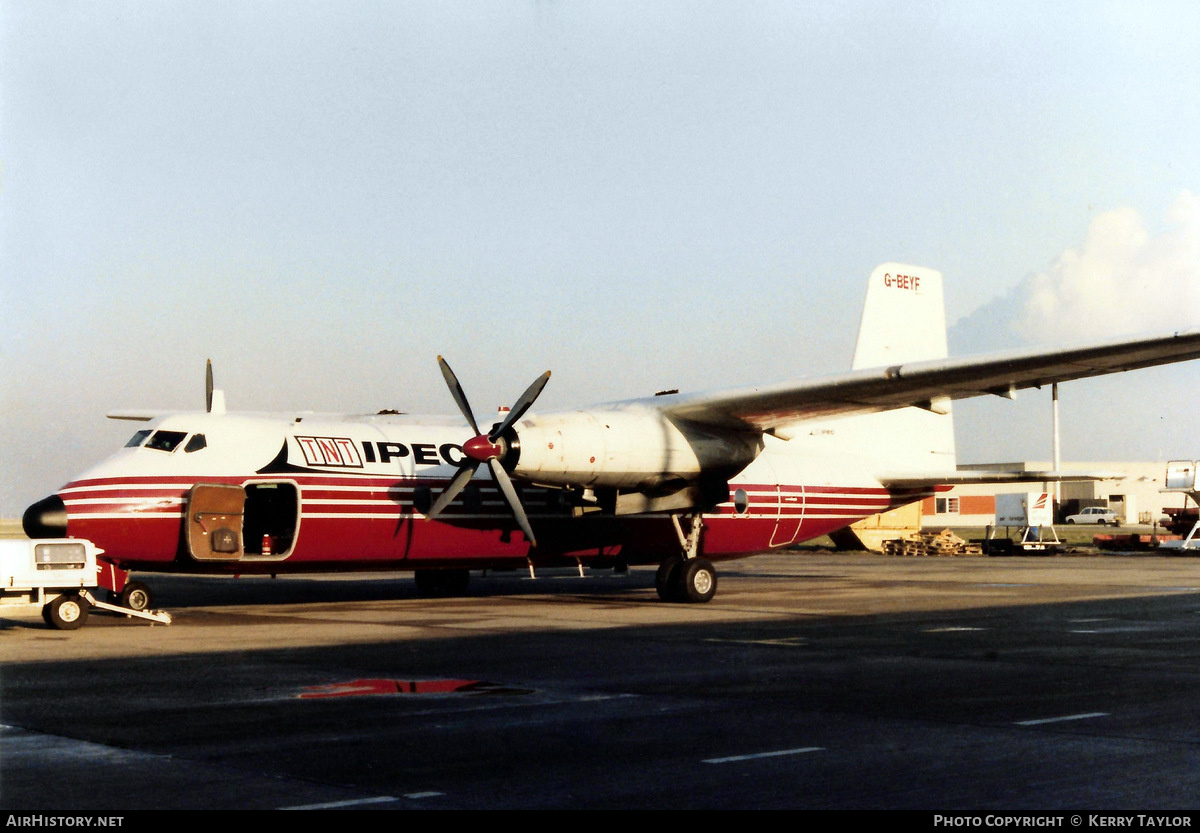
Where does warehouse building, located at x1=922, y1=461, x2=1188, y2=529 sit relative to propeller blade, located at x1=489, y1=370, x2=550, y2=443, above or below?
below

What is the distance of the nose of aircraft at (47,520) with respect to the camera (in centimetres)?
2019

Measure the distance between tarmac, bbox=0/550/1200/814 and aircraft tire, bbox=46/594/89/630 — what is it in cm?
53

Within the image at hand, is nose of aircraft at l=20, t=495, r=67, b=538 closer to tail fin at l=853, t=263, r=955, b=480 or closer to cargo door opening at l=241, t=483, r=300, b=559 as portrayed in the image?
cargo door opening at l=241, t=483, r=300, b=559

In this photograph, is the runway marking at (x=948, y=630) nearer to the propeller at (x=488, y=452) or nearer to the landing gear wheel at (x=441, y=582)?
the propeller at (x=488, y=452)

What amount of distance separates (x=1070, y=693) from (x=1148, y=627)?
8340mm

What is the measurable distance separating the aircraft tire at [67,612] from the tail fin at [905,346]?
1804 centimetres

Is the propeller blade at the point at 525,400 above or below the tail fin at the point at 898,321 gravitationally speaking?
below

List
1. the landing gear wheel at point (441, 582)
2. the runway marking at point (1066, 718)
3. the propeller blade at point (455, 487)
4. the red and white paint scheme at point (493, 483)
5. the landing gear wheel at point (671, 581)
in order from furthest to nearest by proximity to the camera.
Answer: the landing gear wheel at point (441, 582)
the landing gear wheel at point (671, 581)
the propeller blade at point (455, 487)
the red and white paint scheme at point (493, 483)
the runway marking at point (1066, 718)

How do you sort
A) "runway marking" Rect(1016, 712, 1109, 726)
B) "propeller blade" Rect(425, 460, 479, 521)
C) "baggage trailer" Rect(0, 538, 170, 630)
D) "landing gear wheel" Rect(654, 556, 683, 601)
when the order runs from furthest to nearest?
1. "landing gear wheel" Rect(654, 556, 683, 601)
2. "propeller blade" Rect(425, 460, 479, 521)
3. "baggage trailer" Rect(0, 538, 170, 630)
4. "runway marking" Rect(1016, 712, 1109, 726)

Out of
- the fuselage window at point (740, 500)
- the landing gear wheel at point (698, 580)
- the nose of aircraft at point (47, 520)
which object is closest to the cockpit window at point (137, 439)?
the nose of aircraft at point (47, 520)

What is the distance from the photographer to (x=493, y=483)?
2489 centimetres

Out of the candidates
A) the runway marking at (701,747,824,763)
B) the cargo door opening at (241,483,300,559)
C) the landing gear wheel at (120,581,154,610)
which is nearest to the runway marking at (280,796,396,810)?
the runway marking at (701,747,824,763)

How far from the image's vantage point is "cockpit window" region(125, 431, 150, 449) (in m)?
22.0

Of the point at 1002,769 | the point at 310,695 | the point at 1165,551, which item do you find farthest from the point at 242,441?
the point at 1165,551
